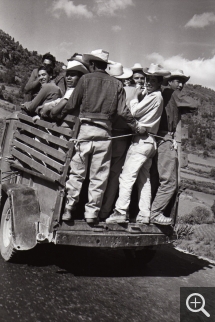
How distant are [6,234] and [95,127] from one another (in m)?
1.96

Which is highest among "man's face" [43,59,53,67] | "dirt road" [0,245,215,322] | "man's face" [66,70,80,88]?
"man's face" [43,59,53,67]

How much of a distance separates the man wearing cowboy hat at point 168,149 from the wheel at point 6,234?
1829 millimetres

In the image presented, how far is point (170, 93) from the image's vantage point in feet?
18.4

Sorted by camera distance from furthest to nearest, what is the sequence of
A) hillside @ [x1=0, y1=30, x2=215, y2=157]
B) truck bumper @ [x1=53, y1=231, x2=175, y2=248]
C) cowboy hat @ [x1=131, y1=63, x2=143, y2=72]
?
hillside @ [x1=0, y1=30, x2=215, y2=157]
cowboy hat @ [x1=131, y1=63, x2=143, y2=72]
truck bumper @ [x1=53, y1=231, x2=175, y2=248]

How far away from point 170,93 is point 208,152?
34902 mm

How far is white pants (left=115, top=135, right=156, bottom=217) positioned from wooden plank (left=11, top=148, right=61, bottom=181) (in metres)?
0.87

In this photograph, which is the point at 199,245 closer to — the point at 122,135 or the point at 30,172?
the point at 122,135

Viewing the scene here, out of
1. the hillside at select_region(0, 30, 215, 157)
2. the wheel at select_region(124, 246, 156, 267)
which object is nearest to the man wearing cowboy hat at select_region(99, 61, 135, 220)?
the wheel at select_region(124, 246, 156, 267)

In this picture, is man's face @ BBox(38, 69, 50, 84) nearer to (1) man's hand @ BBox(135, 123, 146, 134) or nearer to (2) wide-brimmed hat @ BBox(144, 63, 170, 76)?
(2) wide-brimmed hat @ BBox(144, 63, 170, 76)

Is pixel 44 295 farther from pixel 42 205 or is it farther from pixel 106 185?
pixel 106 185

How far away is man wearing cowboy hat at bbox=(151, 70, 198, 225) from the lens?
5.21 meters

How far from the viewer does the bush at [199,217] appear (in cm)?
1279

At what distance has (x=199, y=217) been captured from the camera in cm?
1336

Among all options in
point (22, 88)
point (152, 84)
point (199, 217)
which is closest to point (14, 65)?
point (22, 88)
